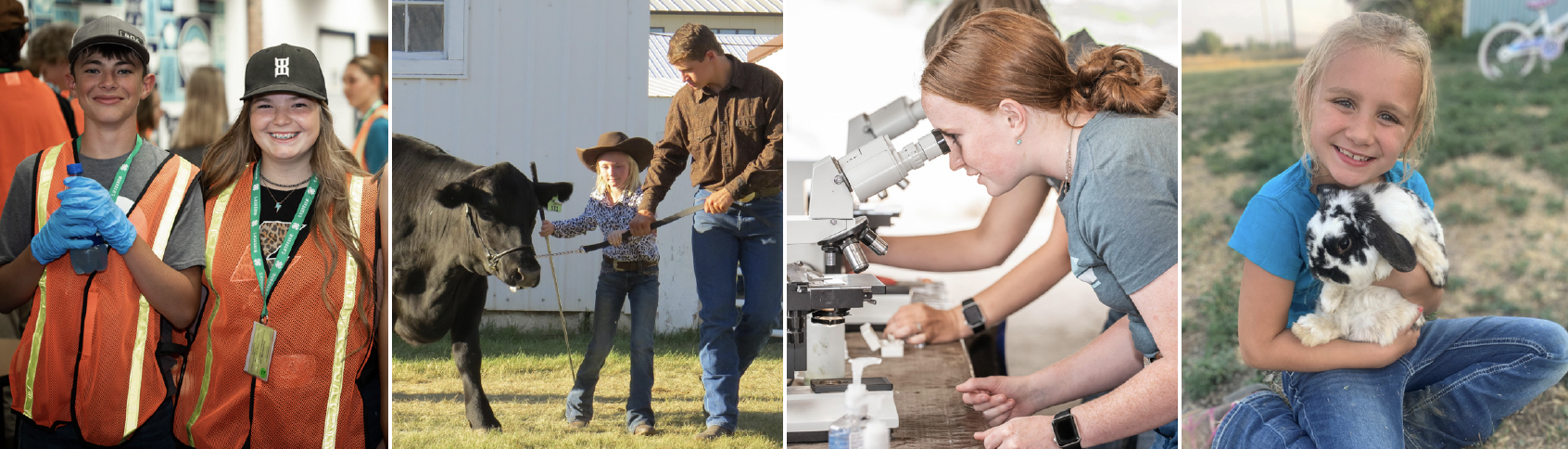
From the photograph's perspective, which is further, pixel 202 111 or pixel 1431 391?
pixel 202 111

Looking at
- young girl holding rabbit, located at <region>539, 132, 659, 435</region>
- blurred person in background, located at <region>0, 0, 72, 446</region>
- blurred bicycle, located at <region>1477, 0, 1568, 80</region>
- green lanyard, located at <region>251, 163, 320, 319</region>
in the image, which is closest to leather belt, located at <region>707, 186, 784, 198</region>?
young girl holding rabbit, located at <region>539, 132, 659, 435</region>

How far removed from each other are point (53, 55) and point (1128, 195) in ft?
12.4

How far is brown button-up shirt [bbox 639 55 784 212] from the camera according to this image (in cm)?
251

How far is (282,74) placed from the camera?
7.66 ft

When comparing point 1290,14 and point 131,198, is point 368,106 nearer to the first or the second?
point 131,198

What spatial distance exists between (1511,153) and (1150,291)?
11.9 ft

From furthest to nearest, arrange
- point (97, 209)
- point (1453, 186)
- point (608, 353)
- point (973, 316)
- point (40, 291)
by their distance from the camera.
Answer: point (1453, 186)
point (973, 316)
point (608, 353)
point (40, 291)
point (97, 209)

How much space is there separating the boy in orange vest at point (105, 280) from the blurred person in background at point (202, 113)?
1670mm

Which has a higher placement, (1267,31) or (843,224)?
(1267,31)

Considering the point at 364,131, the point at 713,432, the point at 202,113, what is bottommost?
the point at 713,432

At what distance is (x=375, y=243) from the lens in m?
2.46

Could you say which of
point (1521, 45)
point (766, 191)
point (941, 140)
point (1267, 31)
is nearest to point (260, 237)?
point (766, 191)

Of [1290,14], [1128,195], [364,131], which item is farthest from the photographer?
[364,131]

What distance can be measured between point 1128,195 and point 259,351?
6.90ft
